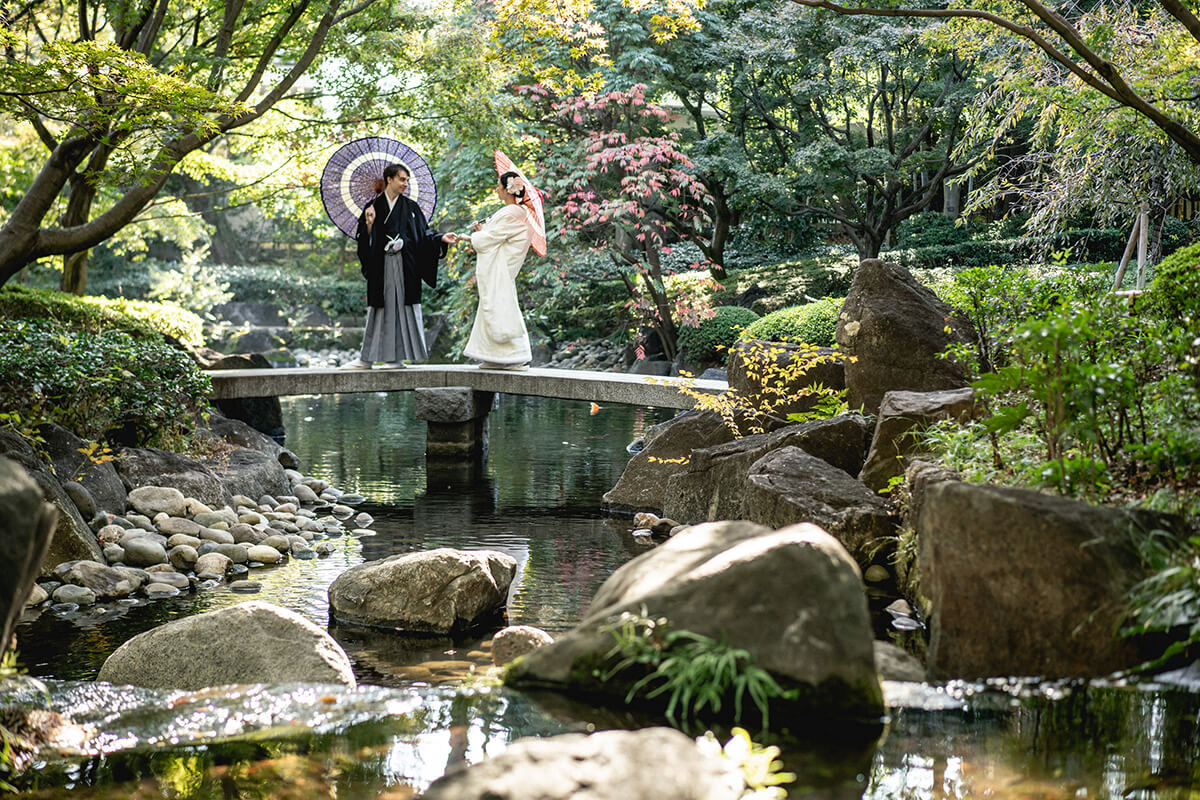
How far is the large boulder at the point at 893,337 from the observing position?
7.50 m

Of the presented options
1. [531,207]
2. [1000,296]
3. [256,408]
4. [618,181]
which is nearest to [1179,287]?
[1000,296]

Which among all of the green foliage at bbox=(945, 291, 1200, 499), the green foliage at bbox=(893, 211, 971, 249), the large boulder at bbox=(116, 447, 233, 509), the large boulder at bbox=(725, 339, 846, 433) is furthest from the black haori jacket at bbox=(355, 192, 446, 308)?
the green foliage at bbox=(893, 211, 971, 249)

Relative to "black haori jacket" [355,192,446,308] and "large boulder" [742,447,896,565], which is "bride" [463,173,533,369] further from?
"large boulder" [742,447,896,565]

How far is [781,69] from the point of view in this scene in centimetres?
1864

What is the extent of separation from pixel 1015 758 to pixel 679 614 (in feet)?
3.96

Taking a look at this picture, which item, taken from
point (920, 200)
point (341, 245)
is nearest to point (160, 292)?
point (341, 245)

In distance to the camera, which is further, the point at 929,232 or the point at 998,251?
the point at 929,232

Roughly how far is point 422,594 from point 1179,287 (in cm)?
442

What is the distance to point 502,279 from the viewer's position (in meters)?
11.7

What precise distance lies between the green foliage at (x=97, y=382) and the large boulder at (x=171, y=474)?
49 cm

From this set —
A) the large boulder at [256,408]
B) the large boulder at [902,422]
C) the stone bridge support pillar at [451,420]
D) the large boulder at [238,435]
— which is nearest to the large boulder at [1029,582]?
the large boulder at [902,422]

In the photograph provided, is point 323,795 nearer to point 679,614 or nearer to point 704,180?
point 679,614

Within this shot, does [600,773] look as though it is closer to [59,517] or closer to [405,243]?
[59,517]

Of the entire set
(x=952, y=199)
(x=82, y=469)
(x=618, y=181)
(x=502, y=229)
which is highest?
(x=952, y=199)
